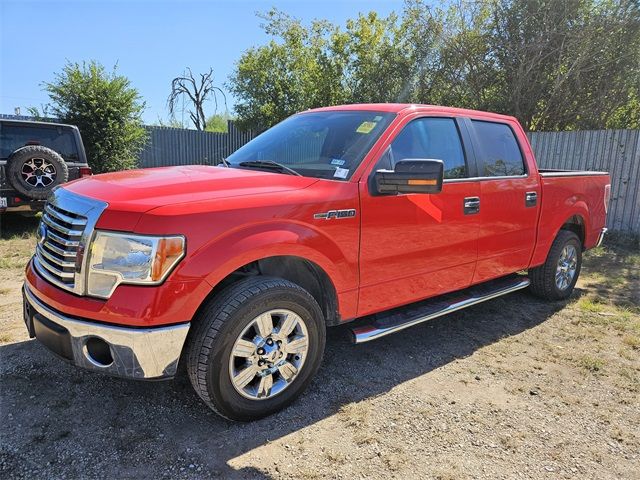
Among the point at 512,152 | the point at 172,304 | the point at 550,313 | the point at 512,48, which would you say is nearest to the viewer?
the point at 172,304

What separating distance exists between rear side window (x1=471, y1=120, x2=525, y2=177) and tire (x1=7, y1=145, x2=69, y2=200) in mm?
6137

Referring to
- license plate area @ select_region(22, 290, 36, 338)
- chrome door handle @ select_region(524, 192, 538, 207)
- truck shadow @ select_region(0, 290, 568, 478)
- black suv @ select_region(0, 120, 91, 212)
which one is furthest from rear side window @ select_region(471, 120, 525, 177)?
black suv @ select_region(0, 120, 91, 212)

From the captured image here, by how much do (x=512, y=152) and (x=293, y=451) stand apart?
347 cm

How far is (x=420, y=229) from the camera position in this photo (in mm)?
3455

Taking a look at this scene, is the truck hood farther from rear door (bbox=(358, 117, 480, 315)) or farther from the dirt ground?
the dirt ground

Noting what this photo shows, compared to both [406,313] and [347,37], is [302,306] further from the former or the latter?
[347,37]

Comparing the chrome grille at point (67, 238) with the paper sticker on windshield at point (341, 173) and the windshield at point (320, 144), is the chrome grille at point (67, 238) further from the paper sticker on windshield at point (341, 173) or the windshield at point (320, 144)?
the paper sticker on windshield at point (341, 173)

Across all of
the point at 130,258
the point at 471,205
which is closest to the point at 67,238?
the point at 130,258

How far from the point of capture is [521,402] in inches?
125

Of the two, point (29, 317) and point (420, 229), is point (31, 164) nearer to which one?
point (29, 317)

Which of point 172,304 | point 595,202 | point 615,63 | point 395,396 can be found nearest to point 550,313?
point 595,202

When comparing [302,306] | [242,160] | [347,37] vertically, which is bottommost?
[302,306]

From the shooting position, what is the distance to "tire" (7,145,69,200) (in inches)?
275

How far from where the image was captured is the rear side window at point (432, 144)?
3.43 m
